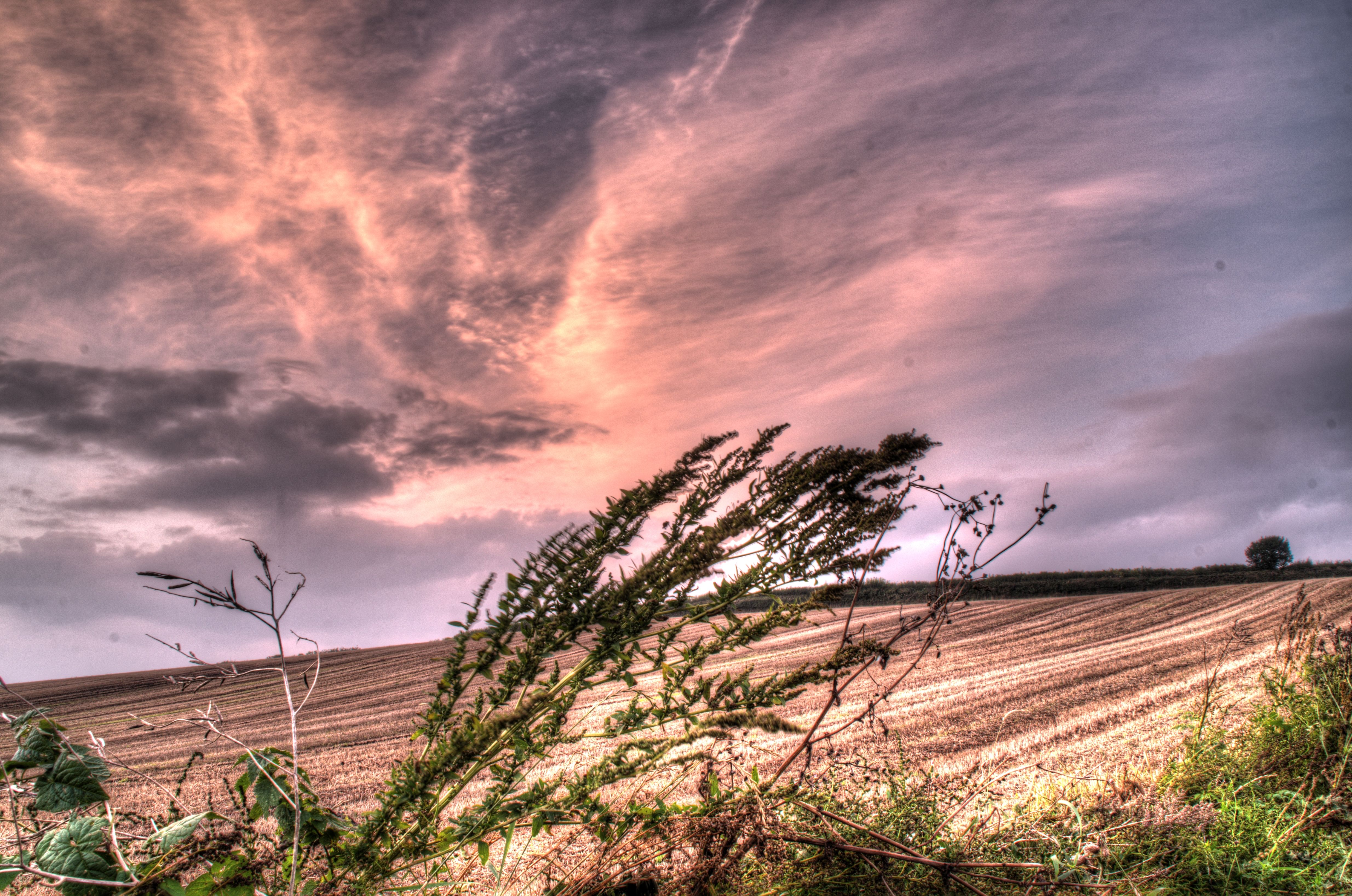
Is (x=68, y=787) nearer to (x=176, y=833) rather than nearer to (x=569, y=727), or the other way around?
(x=176, y=833)

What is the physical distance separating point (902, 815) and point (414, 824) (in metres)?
1.61

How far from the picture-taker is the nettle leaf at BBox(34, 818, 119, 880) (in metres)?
1.42

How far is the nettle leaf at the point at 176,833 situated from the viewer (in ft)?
4.60

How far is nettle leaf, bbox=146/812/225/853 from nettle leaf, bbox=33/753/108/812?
5.5 inches

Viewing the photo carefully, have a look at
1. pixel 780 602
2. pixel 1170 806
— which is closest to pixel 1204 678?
pixel 1170 806

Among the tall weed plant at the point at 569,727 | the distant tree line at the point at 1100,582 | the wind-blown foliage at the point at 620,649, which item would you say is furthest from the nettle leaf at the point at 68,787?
the distant tree line at the point at 1100,582

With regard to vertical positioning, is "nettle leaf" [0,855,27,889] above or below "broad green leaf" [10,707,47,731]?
below

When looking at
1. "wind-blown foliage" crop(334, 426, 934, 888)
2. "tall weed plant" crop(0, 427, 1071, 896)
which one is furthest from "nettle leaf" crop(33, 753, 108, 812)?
"wind-blown foliage" crop(334, 426, 934, 888)

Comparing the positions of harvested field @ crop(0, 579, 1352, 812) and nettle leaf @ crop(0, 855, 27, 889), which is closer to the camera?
nettle leaf @ crop(0, 855, 27, 889)

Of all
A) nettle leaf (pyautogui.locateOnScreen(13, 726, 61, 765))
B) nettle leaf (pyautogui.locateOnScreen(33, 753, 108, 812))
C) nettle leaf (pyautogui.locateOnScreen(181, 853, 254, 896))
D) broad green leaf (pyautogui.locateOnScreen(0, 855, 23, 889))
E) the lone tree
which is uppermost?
nettle leaf (pyautogui.locateOnScreen(13, 726, 61, 765))

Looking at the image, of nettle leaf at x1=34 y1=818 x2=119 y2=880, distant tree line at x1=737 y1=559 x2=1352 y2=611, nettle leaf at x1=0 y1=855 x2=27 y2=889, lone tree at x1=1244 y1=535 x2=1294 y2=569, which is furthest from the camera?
lone tree at x1=1244 y1=535 x2=1294 y2=569

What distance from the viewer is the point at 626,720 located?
164cm

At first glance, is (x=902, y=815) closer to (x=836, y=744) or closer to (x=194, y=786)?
(x=836, y=744)

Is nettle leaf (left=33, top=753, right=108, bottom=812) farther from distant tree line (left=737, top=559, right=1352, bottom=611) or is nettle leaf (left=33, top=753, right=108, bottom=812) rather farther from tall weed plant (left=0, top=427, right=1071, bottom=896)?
distant tree line (left=737, top=559, right=1352, bottom=611)
